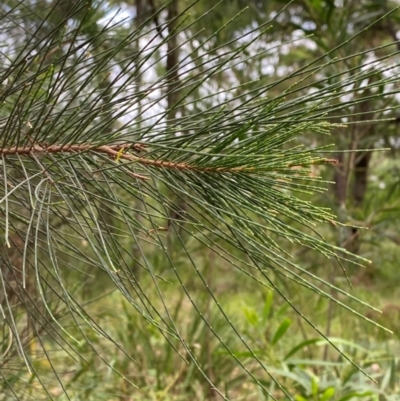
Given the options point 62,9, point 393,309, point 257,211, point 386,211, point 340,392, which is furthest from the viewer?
point 393,309

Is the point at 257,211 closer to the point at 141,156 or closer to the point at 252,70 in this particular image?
the point at 141,156

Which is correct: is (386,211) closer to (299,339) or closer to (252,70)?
(252,70)

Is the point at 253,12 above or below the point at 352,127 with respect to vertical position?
above

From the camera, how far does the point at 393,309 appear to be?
2.45 metres

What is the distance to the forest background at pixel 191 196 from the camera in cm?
→ 48

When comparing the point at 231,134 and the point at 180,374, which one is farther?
the point at 180,374

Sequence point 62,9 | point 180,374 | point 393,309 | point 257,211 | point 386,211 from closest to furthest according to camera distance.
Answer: point 257,211 < point 62,9 < point 386,211 < point 180,374 < point 393,309

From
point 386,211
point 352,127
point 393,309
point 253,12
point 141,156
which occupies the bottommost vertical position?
point 393,309

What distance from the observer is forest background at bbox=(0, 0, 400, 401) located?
48cm

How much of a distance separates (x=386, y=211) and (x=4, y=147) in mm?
1401

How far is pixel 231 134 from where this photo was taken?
0.51 meters

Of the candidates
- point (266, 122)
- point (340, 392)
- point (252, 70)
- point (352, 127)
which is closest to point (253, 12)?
point (252, 70)

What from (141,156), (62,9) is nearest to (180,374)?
(62,9)

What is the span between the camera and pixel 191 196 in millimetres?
479
